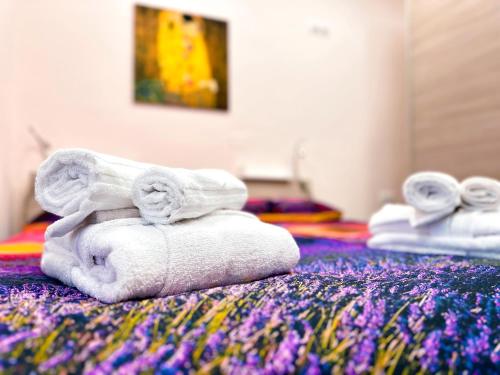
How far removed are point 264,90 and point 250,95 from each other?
12 centimetres

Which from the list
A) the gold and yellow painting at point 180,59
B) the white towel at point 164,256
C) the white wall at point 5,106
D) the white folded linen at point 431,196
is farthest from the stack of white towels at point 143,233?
the gold and yellow painting at point 180,59

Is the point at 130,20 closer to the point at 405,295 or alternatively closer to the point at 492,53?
the point at 492,53

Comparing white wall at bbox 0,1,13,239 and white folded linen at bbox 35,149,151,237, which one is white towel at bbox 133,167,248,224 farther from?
white wall at bbox 0,1,13,239

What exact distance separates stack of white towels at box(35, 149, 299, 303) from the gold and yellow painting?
206cm

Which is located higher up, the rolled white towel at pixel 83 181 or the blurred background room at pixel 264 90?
the blurred background room at pixel 264 90

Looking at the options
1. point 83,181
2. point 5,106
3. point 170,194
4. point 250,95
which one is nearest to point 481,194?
point 170,194

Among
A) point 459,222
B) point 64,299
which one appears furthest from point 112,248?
point 459,222

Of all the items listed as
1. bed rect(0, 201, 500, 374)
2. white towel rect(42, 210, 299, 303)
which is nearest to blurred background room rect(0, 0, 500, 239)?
white towel rect(42, 210, 299, 303)

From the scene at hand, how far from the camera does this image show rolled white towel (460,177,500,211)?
1.21m

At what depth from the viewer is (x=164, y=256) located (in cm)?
68

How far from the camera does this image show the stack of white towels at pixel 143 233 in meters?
0.67

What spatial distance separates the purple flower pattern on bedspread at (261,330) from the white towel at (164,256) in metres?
0.04

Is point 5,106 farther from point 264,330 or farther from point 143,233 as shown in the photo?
point 264,330

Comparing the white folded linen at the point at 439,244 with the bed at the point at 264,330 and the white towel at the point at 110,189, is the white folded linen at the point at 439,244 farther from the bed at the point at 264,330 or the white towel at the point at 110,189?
the white towel at the point at 110,189
